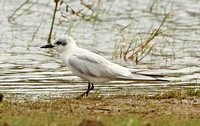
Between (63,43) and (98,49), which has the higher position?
(63,43)

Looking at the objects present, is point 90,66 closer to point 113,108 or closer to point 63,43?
point 63,43

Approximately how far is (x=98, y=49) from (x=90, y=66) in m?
4.59

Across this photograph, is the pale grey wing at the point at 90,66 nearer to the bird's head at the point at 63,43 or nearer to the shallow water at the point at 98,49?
the bird's head at the point at 63,43

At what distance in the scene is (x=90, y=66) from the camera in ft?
21.3

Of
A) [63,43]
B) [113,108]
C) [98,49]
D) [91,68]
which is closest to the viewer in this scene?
[113,108]

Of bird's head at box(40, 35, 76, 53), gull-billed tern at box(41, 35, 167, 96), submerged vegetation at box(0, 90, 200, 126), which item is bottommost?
submerged vegetation at box(0, 90, 200, 126)

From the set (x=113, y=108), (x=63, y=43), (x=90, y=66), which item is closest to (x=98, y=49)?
(x=63, y=43)

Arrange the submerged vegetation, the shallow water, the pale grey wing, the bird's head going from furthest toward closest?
the shallow water
the bird's head
the pale grey wing
the submerged vegetation

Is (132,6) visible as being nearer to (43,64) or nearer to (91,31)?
(91,31)

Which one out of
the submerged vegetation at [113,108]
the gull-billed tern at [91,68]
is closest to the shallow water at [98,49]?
the gull-billed tern at [91,68]

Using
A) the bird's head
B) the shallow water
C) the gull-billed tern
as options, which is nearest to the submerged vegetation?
the gull-billed tern

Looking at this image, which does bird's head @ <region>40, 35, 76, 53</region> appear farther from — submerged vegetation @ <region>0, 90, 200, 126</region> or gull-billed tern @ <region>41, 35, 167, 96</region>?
submerged vegetation @ <region>0, 90, 200, 126</region>

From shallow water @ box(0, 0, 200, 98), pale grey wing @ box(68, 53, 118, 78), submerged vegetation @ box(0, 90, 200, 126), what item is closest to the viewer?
submerged vegetation @ box(0, 90, 200, 126)

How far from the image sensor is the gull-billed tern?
6.48 m
